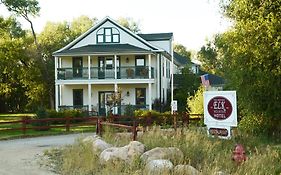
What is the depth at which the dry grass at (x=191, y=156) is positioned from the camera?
10.3 meters

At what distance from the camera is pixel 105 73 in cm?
3747

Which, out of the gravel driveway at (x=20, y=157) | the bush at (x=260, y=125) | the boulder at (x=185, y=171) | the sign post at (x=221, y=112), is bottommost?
the gravel driveway at (x=20, y=157)

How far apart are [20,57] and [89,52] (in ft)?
58.5

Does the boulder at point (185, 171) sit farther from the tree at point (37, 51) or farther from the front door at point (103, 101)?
the tree at point (37, 51)

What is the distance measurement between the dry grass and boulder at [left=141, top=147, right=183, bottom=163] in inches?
5.6

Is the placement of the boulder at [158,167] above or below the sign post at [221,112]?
Result: below

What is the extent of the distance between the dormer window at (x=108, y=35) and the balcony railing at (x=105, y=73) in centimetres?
279

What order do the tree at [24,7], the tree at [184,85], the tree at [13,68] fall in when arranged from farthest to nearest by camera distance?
the tree at [13,68] → the tree at [184,85] → the tree at [24,7]

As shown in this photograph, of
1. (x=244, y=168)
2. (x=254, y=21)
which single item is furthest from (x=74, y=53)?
(x=244, y=168)

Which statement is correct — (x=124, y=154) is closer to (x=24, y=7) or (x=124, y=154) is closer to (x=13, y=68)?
(x=24, y=7)

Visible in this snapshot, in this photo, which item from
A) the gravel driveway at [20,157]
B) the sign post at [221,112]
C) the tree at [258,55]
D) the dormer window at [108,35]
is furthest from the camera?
the dormer window at [108,35]

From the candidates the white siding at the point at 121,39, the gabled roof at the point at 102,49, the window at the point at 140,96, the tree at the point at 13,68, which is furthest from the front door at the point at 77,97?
the tree at the point at 13,68

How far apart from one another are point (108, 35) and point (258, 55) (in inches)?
947

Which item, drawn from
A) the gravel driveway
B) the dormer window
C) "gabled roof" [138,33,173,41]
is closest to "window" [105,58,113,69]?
the dormer window
